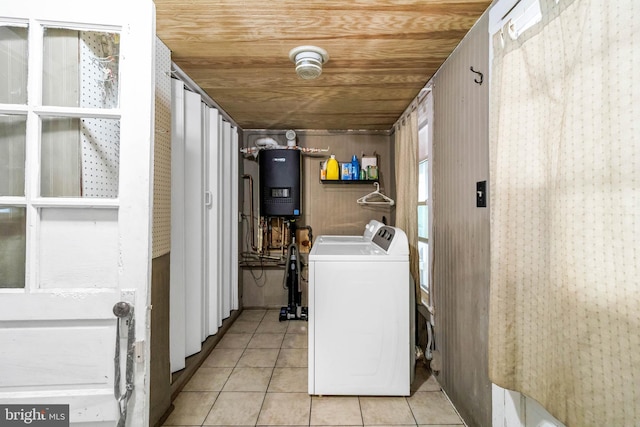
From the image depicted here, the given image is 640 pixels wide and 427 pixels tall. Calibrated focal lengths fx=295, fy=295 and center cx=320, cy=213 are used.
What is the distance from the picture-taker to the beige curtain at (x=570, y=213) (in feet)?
2.44

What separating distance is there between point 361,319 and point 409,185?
127 centimetres

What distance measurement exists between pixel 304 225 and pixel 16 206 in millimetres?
2851

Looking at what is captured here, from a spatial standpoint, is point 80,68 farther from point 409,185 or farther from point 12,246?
point 409,185

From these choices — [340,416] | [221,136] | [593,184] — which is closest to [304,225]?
[221,136]

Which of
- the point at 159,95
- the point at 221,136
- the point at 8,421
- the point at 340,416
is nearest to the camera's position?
the point at 8,421

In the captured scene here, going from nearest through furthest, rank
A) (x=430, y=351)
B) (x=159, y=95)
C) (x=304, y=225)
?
(x=159, y=95) → (x=430, y=351) → (x=304, y=225)

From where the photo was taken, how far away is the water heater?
350 centimetres

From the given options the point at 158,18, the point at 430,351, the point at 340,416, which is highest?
the point at 158,18

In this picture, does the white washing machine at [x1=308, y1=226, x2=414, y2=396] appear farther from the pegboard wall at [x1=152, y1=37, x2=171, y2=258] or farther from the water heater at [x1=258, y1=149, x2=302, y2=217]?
the water heater at [x1=258, y1=149, x2=302, y2=217]

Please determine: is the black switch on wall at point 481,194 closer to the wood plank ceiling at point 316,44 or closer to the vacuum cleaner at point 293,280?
the wood plank ceiling at point 316,44

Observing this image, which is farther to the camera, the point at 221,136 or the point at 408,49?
the point at 221,136

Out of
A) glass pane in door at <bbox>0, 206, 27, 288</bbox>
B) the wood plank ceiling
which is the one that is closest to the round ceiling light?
the wood plank ceiling

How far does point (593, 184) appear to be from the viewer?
824 mm

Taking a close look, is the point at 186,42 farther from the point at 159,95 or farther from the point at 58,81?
the point at 58,81
